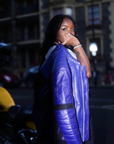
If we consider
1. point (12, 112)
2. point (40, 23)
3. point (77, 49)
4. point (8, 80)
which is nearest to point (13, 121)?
point (12, 112)

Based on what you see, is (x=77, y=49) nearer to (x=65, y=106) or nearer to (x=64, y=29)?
(x=64, y=29)

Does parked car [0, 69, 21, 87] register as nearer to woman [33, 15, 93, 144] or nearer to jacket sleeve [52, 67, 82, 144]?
woman [33, 15, 93, 144]

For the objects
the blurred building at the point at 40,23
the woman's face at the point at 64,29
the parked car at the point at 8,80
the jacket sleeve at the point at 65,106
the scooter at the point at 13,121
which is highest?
the blurred building at the point at 40,23

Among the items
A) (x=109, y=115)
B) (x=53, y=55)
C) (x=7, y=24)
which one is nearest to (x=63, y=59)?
(x=53, y=55)

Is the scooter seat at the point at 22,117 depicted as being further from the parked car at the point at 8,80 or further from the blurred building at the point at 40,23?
the blurred building at the point at 40,23

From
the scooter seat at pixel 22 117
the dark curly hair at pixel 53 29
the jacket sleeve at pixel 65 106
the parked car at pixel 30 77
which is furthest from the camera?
the parked car at pixel 30 77

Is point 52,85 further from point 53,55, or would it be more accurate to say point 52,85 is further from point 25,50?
point 25,50

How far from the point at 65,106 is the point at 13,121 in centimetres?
133

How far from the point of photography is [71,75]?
57.9 inches

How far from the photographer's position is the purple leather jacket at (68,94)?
1379 millimetres

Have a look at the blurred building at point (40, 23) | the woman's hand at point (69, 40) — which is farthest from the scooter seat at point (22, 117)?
the blurred building at point (40, 23)

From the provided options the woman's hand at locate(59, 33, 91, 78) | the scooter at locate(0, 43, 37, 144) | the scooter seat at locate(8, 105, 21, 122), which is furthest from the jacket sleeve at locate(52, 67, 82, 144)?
the scooter seat at locate(8, 105, 21, 122)

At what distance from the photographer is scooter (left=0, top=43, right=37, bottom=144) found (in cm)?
246

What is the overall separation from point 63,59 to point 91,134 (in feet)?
2.20
